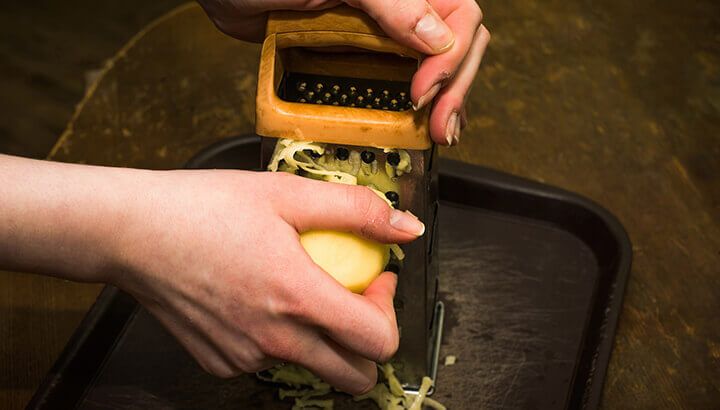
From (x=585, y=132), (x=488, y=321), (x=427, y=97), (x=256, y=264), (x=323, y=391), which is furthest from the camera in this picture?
(x=585, y=132)

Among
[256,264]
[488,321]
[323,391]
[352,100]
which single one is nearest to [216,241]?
[256,264]

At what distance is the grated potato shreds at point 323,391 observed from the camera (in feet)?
4.10

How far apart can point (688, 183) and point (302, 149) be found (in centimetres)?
100

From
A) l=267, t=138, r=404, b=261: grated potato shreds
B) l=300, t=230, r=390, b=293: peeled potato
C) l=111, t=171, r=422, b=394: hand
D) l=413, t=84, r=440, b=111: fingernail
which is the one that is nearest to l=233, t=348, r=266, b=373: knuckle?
l=111, t=171, r=422, b=394: hand

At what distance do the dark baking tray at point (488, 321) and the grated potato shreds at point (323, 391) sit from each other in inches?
1.0

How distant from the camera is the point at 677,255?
59.8 inches

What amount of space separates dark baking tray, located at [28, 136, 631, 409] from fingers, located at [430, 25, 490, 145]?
0.40 metres

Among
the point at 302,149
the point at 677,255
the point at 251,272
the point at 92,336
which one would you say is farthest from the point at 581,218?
the point at 92,336

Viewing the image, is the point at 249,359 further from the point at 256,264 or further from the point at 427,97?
the point at 427,97

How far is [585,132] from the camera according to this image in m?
1.76

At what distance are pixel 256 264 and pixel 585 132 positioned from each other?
1.09 meters

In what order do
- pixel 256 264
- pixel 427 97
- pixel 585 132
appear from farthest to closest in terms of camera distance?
pixel 585 132 → pixel 427 97 → pixel 256 264

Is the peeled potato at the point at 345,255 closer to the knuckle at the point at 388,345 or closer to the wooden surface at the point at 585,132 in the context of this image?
the knuckle at the point at 388,345

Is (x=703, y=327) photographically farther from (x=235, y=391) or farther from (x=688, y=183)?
(x=235, y=391)
